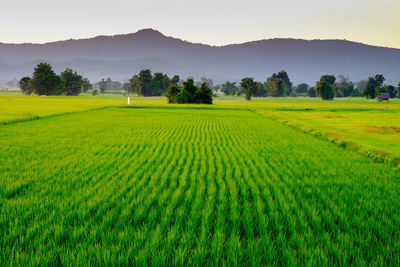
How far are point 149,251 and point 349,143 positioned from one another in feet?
51.7

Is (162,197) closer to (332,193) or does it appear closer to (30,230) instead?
(30,230)

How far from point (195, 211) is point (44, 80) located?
126036 mm

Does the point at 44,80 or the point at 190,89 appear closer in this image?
the point at 190,89

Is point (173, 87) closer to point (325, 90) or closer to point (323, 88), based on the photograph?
point (323, 88)

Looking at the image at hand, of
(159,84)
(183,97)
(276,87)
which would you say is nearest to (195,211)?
(183,97)

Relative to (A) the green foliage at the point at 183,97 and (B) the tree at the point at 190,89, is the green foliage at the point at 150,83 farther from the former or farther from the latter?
(A) the green foliage at the point at 183,97

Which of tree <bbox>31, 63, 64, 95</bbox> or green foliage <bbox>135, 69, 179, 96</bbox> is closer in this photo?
tree <bbox>31, 63, 64, 95</bbox>

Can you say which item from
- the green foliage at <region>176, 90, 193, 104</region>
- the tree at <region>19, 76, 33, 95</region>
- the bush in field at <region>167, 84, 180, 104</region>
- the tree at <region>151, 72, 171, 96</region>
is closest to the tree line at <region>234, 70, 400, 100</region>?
the tree at <region>151, 72, 171, 96</region>

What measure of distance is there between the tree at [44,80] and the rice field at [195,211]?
11676 cm

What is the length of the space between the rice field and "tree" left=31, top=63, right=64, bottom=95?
383 ft

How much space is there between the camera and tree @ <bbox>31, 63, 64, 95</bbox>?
366 feet

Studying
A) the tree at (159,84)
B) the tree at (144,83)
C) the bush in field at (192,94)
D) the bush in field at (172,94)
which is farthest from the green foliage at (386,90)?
the tree at (144,83)

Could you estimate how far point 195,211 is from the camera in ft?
18.3

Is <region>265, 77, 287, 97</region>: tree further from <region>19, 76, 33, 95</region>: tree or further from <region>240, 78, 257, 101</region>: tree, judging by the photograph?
<region>19, 76, 33, 95</region>: tree
